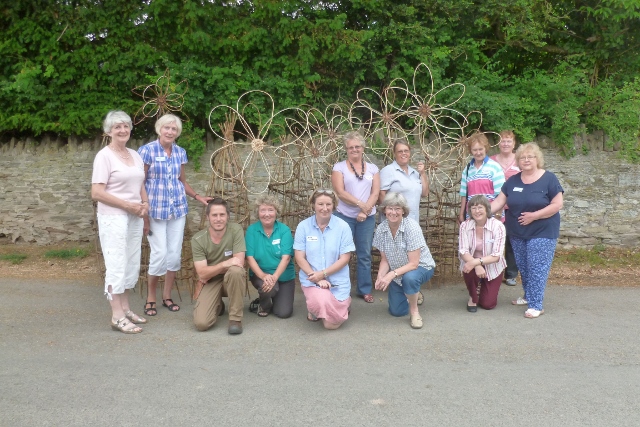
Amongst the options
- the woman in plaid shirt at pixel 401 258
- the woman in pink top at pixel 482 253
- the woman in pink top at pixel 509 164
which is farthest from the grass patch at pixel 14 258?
the woman in pink top at pixel 509 164

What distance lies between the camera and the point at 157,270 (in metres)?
5.16

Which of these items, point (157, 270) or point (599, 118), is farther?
point (599, 118)

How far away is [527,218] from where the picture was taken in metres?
5.22

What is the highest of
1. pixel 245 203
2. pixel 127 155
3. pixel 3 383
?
pixel 127 155

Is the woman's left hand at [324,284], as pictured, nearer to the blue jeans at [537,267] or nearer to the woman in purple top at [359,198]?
the woman in purple top at [359,198]

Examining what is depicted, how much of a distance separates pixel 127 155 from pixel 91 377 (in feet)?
6.12

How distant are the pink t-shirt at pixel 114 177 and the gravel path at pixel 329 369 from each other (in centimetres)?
105

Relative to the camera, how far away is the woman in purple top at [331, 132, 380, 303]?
566cm

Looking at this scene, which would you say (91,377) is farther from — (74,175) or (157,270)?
(74,175)

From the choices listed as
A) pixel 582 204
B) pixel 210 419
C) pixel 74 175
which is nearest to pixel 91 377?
pixel 210 419

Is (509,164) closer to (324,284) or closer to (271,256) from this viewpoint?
(324,284)

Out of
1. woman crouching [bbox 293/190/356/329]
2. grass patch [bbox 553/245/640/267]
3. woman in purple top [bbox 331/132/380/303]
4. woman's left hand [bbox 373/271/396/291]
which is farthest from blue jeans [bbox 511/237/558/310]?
grass patch [bbox 553/245/640/267]

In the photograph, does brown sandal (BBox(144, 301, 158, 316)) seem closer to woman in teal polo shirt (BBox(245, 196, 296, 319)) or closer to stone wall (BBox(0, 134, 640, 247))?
woman in teal polo shirt (BBox(245, 196, 296, 319))

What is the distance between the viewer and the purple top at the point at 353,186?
18.7ft
